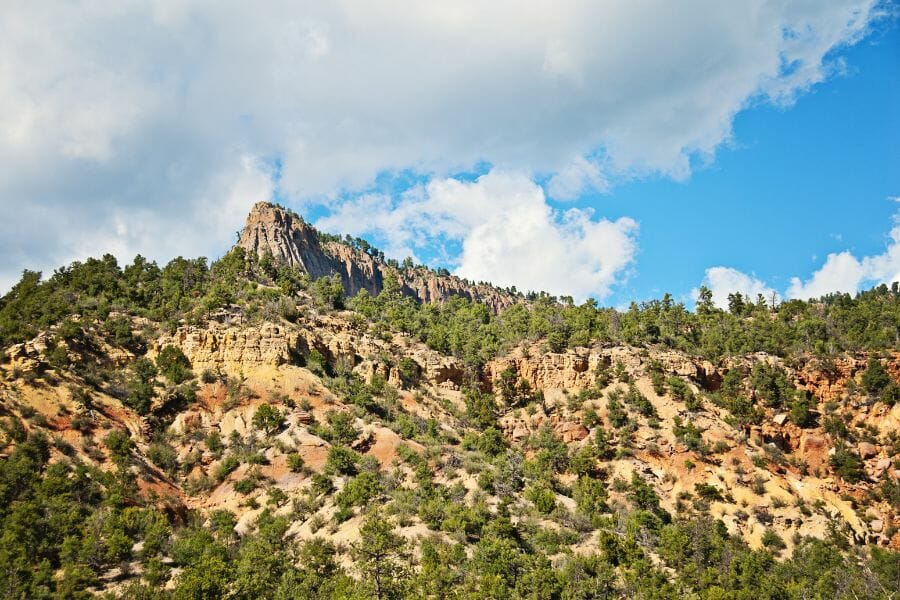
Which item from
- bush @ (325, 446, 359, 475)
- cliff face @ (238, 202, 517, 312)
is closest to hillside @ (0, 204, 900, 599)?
bush @ (325, 446, 359, 475)

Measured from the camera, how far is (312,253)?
16862 cm

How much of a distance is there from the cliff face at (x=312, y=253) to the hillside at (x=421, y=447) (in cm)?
6153

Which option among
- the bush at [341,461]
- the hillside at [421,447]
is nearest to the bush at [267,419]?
the hillside at [421,447]

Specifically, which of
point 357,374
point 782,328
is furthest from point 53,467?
point 782,328

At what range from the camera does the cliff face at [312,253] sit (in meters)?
153

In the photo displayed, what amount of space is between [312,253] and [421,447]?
118 m

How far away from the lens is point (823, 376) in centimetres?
7431

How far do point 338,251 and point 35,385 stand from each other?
134793mm

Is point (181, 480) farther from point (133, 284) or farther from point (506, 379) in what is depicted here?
point (506, 379)

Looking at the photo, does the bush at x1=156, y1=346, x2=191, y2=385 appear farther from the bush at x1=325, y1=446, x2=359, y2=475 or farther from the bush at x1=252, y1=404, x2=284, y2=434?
the bush at x1=325, y1=446, x2=359, y2=475

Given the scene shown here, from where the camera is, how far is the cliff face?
153125 millimetres

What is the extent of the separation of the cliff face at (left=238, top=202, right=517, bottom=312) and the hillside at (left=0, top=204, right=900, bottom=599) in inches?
2422

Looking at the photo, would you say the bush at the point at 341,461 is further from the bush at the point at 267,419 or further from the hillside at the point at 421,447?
the bush at the point at 267,419

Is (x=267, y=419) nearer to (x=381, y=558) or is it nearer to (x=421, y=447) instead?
(x=421, y=447)
